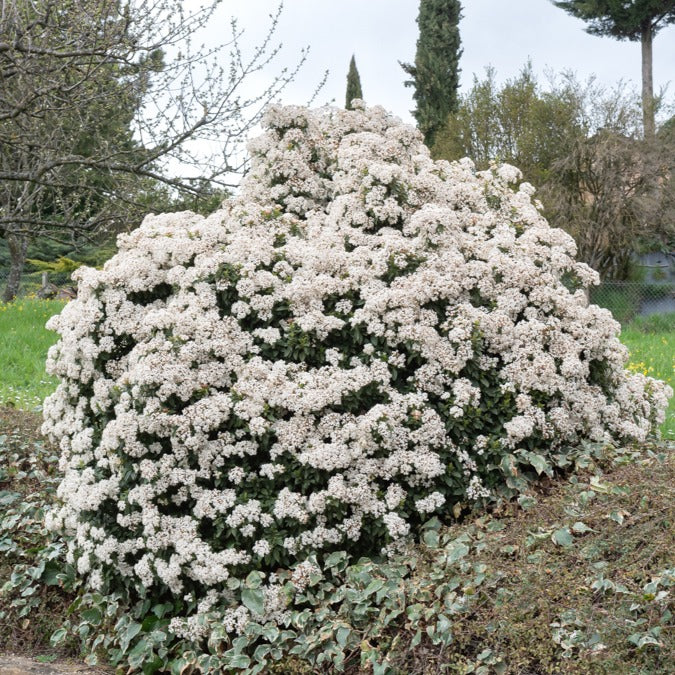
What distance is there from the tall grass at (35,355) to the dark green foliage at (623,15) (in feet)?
62.1

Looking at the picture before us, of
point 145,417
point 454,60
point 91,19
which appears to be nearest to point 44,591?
point 145,417

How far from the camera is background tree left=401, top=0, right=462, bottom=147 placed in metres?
28.7

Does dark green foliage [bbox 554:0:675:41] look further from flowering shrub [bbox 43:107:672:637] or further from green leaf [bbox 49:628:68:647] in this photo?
green leaf [bbox 49:628:68:647]

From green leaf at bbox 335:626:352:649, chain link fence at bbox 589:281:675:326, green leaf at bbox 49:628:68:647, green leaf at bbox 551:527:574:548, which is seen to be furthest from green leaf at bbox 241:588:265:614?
chain link fence at bbox 589:281:675:326

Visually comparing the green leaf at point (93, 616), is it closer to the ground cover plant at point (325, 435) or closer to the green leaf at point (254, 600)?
the ground cover plant at point (325, 435)

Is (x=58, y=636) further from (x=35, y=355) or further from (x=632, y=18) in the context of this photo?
(x=632, y=18)

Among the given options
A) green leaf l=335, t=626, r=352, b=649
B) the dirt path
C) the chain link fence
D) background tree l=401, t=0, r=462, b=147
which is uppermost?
background tree l=401, t=0, r=462, b=147

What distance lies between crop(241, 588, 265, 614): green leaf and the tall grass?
13.7 feet

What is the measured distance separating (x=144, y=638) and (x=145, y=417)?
1.09 meters

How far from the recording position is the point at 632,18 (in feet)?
91.8

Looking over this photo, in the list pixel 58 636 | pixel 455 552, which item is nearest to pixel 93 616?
pixel 58 636

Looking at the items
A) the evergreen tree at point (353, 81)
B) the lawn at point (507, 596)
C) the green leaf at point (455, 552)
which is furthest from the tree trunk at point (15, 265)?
the evergreen tree at point (353, 81)

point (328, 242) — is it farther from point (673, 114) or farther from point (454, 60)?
point (454, 60)

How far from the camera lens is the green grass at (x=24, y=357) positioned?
8680 mm
